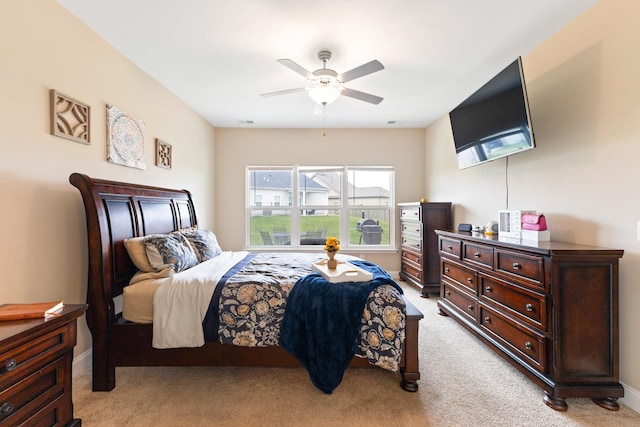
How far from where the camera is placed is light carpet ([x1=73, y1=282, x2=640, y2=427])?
1714 mm

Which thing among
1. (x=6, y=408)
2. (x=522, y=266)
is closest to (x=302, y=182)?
(x=522, y=266)

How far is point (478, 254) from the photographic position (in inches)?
102

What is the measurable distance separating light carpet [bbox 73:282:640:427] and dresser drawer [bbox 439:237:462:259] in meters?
1.04

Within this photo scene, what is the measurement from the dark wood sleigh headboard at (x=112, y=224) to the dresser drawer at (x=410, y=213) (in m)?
3.42

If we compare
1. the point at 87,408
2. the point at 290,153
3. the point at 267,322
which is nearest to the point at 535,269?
the point at 267,322

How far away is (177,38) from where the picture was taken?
2398 millimetres

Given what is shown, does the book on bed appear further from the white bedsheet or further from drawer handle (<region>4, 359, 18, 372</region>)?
the white bedsheet

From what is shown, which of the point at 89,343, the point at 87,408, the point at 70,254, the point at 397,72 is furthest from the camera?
the point at 397,72

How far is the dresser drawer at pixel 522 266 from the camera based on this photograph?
190cm

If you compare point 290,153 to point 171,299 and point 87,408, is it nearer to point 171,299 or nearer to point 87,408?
point 171,299

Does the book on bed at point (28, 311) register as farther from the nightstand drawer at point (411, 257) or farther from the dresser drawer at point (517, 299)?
the nightstand drawer at point (411, 257)

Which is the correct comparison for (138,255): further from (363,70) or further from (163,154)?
(363,70)

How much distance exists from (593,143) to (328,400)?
8.67 ft

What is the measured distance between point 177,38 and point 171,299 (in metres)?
2.15
